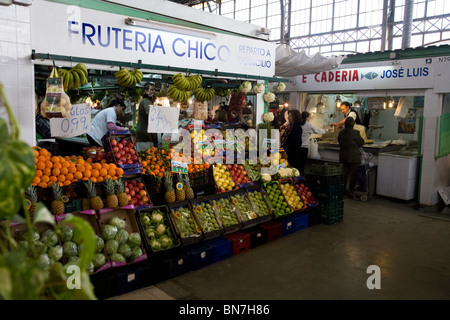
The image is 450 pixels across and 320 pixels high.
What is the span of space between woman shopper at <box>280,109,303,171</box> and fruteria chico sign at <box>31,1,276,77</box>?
1.71 m

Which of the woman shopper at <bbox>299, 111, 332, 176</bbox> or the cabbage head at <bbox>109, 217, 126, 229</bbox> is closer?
the cabbage head at <bbox>109, 217, 126, 229</bbox>

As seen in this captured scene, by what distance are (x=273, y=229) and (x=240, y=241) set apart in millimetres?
739

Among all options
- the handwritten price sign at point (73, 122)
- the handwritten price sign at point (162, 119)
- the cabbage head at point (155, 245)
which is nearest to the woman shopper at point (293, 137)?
the handwritten price sign at point (162, 119)

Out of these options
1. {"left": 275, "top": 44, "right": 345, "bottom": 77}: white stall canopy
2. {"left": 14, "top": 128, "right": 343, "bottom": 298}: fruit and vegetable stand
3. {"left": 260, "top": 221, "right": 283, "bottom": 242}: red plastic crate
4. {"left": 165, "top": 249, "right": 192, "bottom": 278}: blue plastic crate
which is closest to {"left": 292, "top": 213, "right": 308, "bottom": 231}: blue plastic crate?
{"left": 14, "top": 128, "right": 343, "bottom": 298}: fruit and vegetable stand

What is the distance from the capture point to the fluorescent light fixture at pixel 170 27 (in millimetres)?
5334

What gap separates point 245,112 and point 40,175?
4.40 metres

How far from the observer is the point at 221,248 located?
5.16 metres

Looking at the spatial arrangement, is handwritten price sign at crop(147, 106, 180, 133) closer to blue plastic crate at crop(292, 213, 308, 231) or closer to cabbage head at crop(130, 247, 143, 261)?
cabbage head at crop(130, 247, 143, 261)

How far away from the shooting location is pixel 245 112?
768 cm

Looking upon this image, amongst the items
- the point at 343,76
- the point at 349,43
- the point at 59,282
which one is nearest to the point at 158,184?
the point at 59,282

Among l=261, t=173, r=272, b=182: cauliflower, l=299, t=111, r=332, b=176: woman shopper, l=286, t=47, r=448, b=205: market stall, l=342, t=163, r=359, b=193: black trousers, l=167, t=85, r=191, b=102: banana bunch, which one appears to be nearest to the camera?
l=167, t=85, r=191, b=102: banana bunch

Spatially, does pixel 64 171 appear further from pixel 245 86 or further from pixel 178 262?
pixel 245 86

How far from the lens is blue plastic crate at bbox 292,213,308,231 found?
21.0ft
